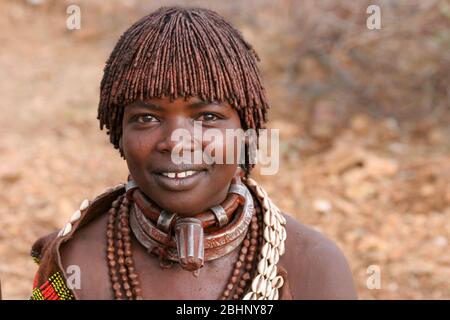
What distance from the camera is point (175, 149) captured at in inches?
72.9

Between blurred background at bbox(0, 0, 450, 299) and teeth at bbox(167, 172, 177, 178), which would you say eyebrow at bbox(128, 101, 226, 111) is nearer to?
teeth at bbox(167, 172, 177, 178)

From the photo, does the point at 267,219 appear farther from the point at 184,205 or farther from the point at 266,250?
the point at 184,205

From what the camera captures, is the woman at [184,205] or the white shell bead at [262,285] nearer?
the woman at [184,205]

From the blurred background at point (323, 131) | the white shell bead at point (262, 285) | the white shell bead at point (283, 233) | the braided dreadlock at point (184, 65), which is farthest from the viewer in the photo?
the blurred background at point (323, 131)

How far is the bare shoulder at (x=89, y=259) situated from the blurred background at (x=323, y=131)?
4.62 feet

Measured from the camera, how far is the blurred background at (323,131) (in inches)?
152

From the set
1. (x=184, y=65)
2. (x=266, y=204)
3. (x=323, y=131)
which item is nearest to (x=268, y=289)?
(x=266, y=204)

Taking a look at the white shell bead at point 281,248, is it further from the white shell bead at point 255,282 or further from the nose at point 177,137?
the nose at point 177,137

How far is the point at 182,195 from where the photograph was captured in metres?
1.89

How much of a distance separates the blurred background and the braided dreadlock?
5.71ft

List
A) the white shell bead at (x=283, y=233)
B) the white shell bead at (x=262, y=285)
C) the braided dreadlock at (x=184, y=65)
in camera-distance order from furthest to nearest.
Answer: the white shell bead at (x=283, y=233) < the white shell bead at (x=262, y=285) < the braided dreadlock at (x=184, y=65)

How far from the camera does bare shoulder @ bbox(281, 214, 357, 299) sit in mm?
2078

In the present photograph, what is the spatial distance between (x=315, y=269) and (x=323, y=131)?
2.73 meters

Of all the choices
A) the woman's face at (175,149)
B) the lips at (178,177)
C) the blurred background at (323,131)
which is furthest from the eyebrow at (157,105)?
the blurred background at (323,131)
